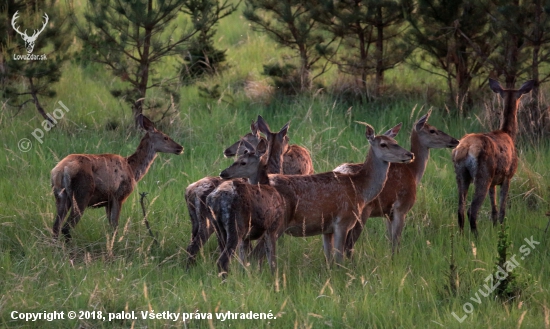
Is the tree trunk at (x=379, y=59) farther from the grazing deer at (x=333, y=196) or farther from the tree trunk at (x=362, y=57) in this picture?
the grazing deer at (x=333, y=196)

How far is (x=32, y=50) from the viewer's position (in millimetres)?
13523

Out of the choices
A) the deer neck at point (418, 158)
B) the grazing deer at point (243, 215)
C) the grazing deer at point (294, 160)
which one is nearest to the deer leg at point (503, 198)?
the deer neck at point (418, 158)

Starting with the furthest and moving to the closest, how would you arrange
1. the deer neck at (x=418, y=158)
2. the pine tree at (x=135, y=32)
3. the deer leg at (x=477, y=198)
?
1. the pine tree at (x=135, y=32)
2. the deer neck at (x=418, y=158)
3. the deer leg at (x=477, y=198)

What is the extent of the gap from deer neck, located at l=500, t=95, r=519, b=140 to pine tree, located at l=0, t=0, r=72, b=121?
270 inches

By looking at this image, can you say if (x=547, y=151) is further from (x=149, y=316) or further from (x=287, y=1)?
(x=149, y=316)

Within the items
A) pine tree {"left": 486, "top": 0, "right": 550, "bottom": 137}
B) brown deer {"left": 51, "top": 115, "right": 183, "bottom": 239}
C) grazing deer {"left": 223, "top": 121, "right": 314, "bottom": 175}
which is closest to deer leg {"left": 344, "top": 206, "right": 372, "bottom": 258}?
grazing deer {"left": 223, "top": 121, "right": 314, "bottom": 175}

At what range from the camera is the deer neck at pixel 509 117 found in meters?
10.5

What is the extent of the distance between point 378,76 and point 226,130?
311cm

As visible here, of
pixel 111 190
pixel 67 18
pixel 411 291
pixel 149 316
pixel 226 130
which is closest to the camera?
pixel 149 316

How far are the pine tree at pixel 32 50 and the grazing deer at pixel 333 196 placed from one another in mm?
6148

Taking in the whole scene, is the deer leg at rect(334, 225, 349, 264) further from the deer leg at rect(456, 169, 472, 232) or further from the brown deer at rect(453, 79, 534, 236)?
the deer leg at rect(456, 169, 472, 232)

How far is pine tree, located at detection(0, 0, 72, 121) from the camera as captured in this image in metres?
13.2

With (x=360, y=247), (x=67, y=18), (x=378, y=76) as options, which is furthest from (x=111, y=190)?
(x=378, y=76)

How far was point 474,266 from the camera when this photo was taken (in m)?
8.00
